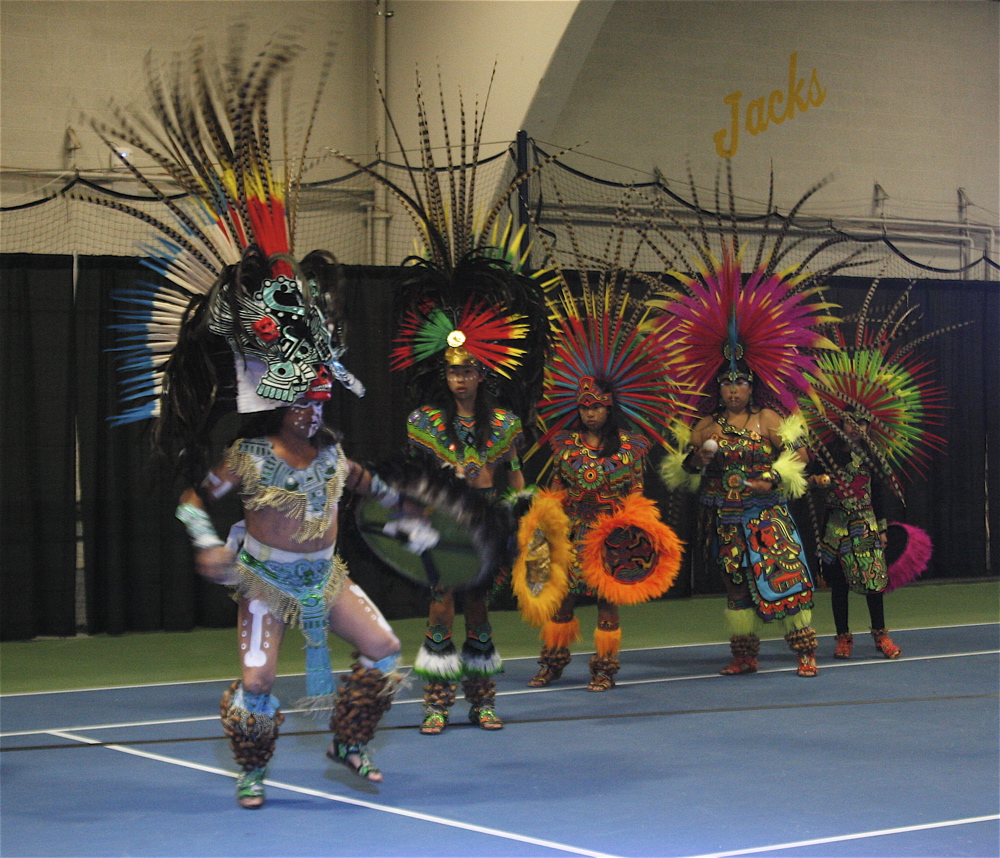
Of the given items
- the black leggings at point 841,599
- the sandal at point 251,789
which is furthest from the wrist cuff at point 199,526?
the black leggings at point 841,599

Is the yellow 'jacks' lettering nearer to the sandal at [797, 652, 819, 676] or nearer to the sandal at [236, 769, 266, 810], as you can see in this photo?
the sandal at [797, 652, 819, 676]

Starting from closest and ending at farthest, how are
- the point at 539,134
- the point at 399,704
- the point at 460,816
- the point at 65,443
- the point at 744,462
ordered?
the point at 460,816, the point at 399,704, the point at 744,462, the point at 65,443, the point at 539,134

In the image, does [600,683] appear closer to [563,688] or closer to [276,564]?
[563,688]

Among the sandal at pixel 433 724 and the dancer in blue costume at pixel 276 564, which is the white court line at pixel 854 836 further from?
the sandal at pixel 433 724

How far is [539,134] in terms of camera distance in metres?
8.49

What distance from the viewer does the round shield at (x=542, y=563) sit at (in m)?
5.20

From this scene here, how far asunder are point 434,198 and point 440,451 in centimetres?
105

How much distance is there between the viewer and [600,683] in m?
5.79

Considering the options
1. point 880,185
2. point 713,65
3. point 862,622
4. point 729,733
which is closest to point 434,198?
point 729,733

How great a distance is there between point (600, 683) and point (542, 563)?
2.88ft

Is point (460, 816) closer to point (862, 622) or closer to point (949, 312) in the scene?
point (862, 622)

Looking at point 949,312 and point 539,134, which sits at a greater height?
point 539,134

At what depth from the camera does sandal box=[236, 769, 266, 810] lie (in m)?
3.92

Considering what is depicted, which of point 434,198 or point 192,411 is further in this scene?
point 434,198
